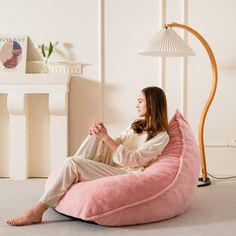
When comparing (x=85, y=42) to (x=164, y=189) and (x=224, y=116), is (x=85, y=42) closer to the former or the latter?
(x=224, y=116)

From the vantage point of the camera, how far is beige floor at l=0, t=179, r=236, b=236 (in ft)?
7.60

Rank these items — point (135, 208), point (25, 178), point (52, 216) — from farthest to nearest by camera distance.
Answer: point (25, 178) < point (52, 216) < point (135, 208)

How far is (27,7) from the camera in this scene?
390 centimetres

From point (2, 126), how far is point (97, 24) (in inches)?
46.8

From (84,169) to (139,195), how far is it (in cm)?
36

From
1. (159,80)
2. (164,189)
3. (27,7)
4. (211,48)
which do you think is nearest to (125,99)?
(159,80)

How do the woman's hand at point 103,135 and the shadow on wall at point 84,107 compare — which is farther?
the shadow on wall at point 84,107

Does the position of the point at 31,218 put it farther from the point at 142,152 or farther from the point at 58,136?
the point at 58,136

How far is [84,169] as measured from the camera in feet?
8.42

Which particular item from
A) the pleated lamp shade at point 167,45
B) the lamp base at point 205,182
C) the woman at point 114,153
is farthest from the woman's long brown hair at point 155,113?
the lamp base at point 205,182

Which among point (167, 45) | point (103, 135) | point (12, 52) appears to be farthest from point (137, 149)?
point (12, 52)

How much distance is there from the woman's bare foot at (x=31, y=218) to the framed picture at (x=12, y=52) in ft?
5.68

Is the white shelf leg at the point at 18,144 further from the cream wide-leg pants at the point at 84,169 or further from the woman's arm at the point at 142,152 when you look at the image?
the woman's arm at the point at 142,152

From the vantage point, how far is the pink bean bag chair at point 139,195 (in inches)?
92.0
